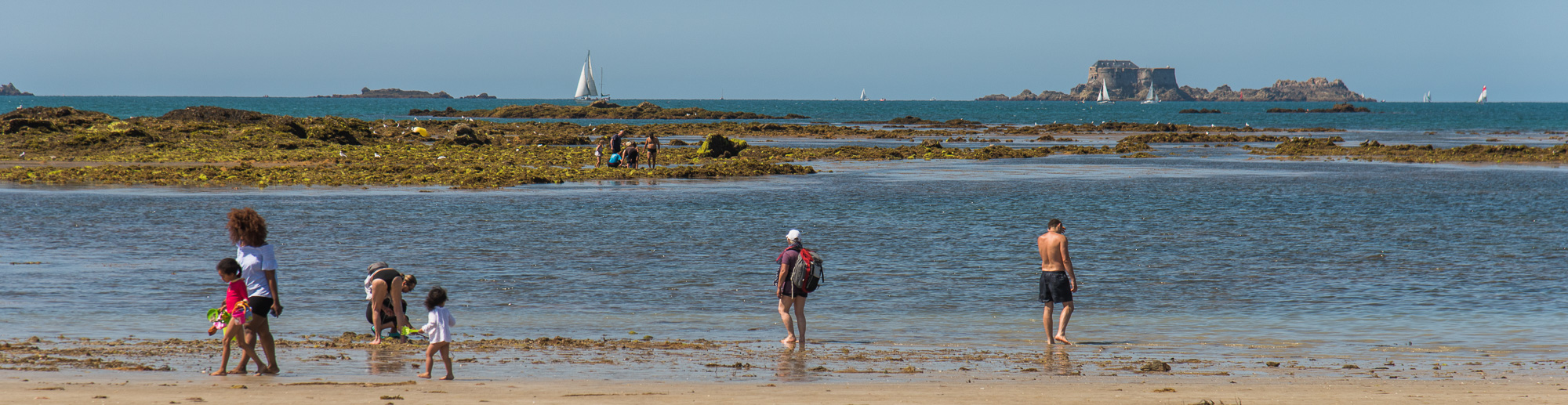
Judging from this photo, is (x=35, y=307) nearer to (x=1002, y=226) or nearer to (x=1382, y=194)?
(x=1002, y=226)

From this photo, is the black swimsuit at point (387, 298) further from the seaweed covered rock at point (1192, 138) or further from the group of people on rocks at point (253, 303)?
the seaweed covered rock at point (1192, 138)

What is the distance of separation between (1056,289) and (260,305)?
7431 millimetres

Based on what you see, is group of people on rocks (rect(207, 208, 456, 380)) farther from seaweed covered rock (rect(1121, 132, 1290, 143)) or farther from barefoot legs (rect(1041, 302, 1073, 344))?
seaweed covered rock (rect(1121, 132, 1290, 143))

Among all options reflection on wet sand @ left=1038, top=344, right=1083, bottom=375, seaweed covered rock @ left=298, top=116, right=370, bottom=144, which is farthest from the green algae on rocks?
reflection on wet sand @ left=1038, top=344, right=1083, bottom=375

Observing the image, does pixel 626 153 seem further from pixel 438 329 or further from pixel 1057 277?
pixel 438 329

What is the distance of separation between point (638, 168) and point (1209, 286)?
2473 centimetres

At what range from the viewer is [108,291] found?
13594 millimetres

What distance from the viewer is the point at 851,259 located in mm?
18078

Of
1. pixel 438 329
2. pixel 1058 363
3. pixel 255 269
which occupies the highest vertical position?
pixel 255 269

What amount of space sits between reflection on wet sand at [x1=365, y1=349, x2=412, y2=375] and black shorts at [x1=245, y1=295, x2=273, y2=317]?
2.99 feet

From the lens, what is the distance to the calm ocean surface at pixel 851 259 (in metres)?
12.5

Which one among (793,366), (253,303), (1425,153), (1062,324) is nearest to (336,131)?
(253,303)

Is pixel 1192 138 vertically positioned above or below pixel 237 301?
below

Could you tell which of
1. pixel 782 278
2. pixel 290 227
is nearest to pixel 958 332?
pixel 782 278
